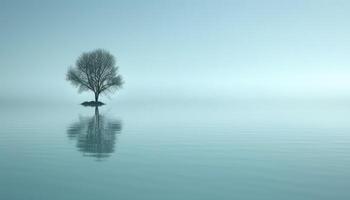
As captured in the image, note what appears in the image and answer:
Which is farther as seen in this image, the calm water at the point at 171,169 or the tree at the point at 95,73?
the tree at the point at 95,73

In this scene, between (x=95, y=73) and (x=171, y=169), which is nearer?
(x=171, y=169)

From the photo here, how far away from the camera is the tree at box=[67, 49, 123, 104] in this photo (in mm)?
90750

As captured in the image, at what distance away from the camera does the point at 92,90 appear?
92188 mm

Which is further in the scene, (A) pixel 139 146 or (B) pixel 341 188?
(A) pixel 139 146

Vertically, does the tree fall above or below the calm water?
above

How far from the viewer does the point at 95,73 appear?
90.6 m

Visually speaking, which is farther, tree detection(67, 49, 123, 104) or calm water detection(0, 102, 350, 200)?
tree detection(67, 49, 123, 104)

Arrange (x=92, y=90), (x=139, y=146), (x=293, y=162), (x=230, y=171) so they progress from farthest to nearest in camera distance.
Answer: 1. (x=92, y=90)
2. (x=139, y=146)
3. (x=293, y=162)
4. (x=230, y=171)

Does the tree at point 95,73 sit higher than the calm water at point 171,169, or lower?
higher

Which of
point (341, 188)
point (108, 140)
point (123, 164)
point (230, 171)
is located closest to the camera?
point (341, 188)

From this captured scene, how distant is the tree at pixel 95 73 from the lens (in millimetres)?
90750

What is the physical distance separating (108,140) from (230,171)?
410 inches

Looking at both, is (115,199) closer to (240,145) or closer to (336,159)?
(336,159)

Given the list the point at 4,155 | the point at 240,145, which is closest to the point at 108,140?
the point at 4,155
